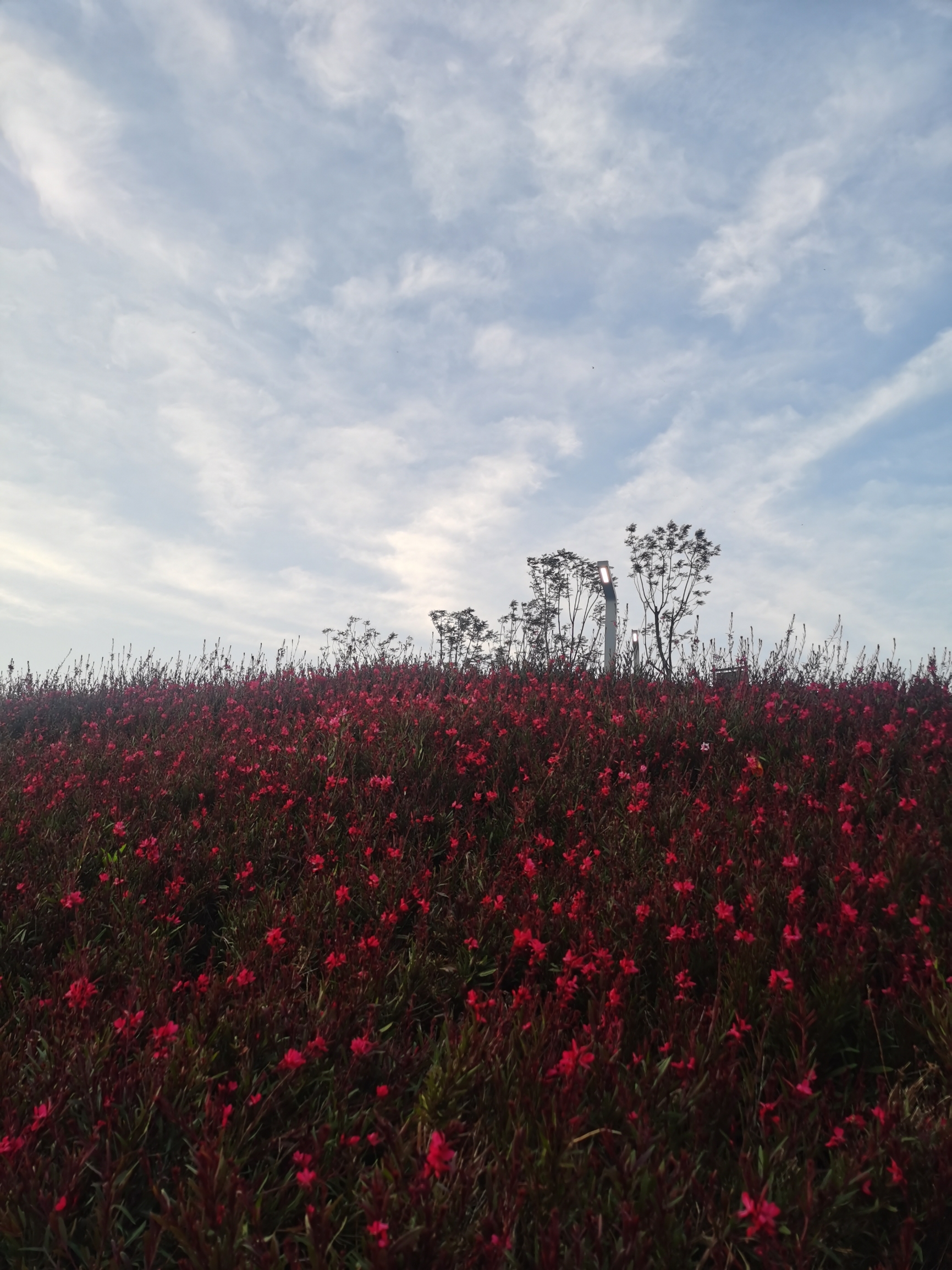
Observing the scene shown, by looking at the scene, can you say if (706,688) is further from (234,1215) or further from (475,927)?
(234,1215)

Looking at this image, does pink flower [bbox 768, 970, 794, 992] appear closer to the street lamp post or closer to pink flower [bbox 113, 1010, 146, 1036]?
pink flower [bbox 113, 1010, 146, 1036]

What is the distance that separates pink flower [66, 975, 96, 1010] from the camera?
287cm

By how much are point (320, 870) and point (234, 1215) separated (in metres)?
2.36

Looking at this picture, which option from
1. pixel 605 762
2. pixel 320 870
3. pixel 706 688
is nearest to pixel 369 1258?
pixel 320 870

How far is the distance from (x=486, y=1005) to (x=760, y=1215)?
1226mm

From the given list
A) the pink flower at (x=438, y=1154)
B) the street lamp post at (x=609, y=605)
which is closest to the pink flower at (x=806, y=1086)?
the pink flower at (x=438, y=1154)

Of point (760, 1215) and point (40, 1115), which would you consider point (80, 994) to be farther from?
point (760, 1215)

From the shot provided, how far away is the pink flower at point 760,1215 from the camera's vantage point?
1826 millimetres

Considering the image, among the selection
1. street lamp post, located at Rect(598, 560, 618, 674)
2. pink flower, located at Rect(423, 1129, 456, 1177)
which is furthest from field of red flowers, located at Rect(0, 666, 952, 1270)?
street lamp post, located at Rect(598, 560, 618, 674)

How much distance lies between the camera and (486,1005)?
2887 mm

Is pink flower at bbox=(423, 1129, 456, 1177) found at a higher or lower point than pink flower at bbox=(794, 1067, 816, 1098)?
lower

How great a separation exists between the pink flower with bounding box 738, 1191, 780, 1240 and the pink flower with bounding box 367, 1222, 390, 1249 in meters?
0.84

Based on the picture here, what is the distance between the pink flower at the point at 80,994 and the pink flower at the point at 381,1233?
1.59 meters

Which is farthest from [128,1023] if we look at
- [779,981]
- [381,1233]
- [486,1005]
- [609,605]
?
[609,605]
